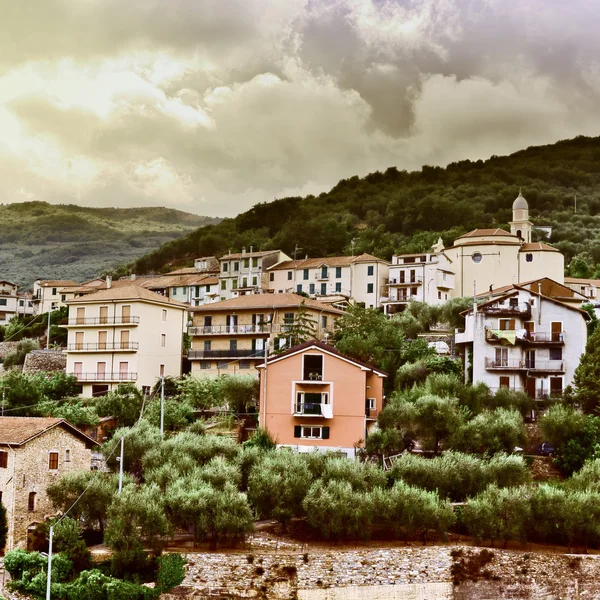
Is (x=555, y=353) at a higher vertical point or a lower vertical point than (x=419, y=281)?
lower

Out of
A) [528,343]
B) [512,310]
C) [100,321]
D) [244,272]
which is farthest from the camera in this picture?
[244,272]

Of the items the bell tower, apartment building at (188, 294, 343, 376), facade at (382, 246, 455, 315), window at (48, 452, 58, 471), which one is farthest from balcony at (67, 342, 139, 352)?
the bell tower

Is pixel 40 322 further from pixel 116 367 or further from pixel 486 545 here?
pixel 486 545

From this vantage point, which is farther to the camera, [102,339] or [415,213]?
[415,213]

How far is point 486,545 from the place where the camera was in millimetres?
45594

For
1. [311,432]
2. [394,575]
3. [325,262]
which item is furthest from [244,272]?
[394,575]

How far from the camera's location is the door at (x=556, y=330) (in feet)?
211

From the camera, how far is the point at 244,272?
104 meters

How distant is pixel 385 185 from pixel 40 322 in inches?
3586

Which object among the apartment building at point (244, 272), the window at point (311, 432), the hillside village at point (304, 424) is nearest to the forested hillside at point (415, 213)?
the apartment building at point (244, 272)

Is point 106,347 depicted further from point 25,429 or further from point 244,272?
point 244,272

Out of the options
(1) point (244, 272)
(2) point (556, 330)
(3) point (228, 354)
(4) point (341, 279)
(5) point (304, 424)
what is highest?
(1) point (244, 272)

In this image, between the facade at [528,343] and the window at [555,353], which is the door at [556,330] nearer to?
the facade at [528,343]

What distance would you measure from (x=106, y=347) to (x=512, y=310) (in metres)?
29.1
